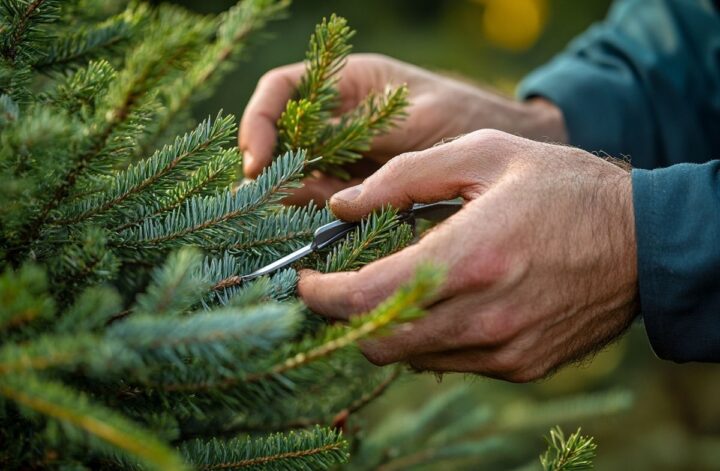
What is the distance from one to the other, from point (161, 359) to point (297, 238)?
17.0 inches

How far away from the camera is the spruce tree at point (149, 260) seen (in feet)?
2.18

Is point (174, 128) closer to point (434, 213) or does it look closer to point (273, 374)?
point (434, 213)

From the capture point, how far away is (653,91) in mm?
2492

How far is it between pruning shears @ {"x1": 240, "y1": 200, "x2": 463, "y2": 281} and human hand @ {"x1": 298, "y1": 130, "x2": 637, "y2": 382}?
3 centimetres

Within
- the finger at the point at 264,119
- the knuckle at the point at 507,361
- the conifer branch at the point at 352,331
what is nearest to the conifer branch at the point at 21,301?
the conifer branch at the point at 352,331

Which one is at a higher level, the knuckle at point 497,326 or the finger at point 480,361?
the knuckle at point 497,326

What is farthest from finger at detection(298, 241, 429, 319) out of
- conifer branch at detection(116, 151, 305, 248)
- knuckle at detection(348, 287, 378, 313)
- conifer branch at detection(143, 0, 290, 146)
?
conifer branch at detection(143, 0, 290, 146)

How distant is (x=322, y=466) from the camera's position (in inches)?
36.0

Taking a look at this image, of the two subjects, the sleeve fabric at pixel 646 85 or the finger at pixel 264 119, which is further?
the sleeve fabric at pixel 646 85

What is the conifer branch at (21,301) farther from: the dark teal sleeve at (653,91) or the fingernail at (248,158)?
the dark teal sleeve at (653,91)

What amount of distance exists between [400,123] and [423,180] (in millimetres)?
851

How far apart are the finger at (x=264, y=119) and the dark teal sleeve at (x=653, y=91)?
3.71 ft

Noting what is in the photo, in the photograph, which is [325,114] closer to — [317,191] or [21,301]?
[317,191]

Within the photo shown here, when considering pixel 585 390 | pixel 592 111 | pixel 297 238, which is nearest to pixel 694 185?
pixel 297 238
